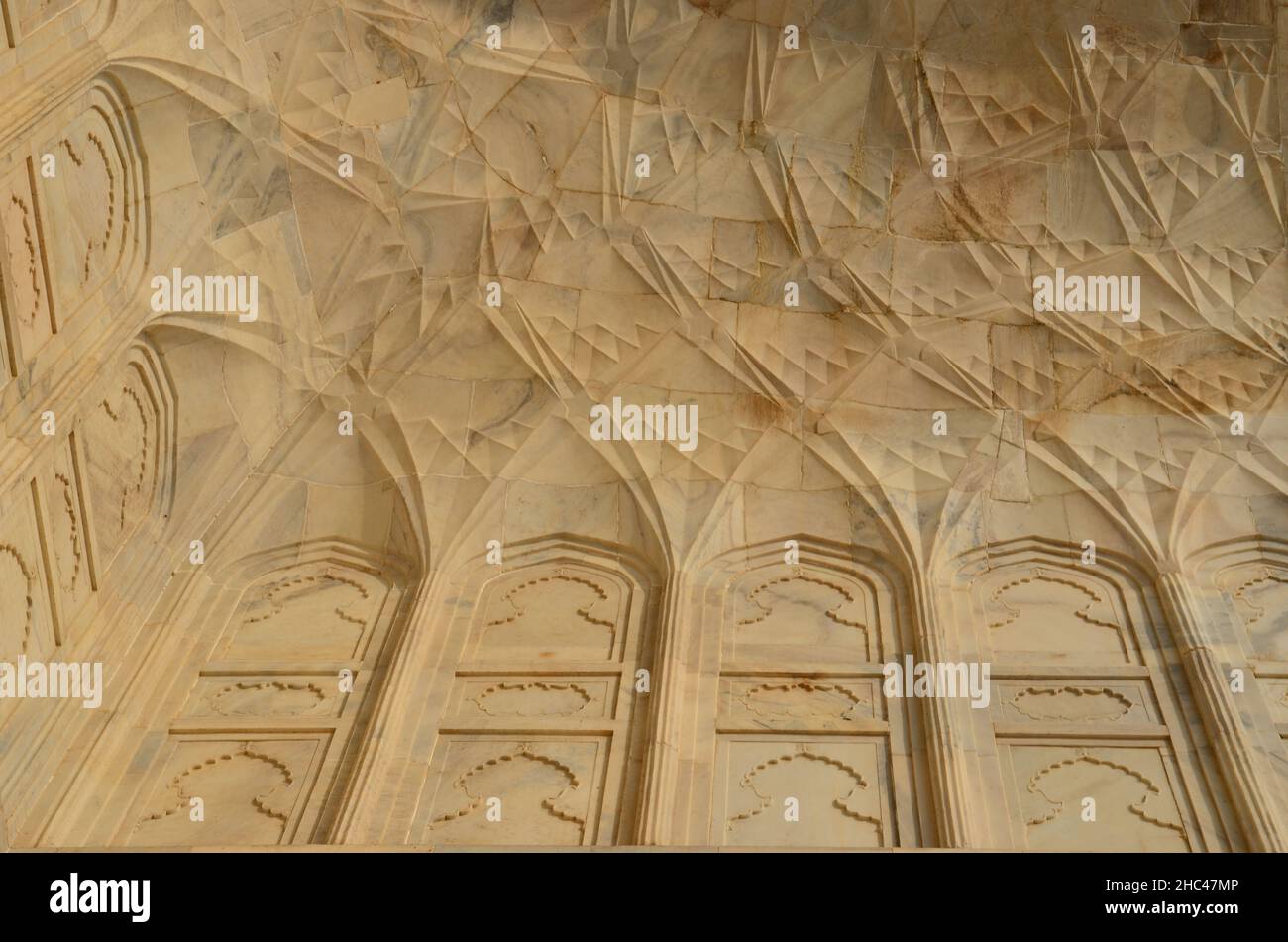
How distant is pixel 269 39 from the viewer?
9664 millimetres

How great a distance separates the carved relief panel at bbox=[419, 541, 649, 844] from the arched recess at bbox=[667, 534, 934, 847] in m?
0.46

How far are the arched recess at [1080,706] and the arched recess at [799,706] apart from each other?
23.5 inches

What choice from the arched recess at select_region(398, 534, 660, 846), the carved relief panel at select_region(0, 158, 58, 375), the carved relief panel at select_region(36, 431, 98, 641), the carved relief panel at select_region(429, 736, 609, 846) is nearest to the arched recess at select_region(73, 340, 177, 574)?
the carved relief panel at select_region(36, 431, 98, 641)

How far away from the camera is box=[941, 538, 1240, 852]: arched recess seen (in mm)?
8273

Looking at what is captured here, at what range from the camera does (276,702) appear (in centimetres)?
938

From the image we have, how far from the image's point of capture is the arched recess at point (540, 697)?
332 inches

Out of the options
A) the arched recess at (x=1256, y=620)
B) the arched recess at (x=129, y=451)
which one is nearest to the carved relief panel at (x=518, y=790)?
the arched recess at (x=129, y=451)

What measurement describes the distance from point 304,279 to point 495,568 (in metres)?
2.88

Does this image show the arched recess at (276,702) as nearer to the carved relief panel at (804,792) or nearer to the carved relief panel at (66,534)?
the carved relief panel at (66,534)

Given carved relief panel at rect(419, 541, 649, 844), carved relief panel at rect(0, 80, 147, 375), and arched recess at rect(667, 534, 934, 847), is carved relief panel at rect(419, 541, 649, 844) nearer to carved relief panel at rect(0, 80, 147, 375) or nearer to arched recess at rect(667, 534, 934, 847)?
arched recess at rect(667, 534, 934, 847)

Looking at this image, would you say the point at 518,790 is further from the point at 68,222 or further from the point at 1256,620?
the point at 1256,620
